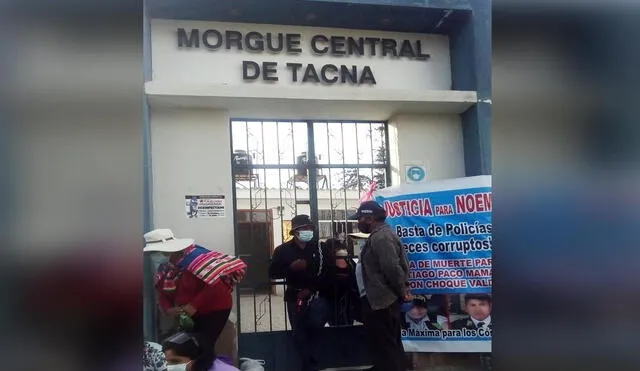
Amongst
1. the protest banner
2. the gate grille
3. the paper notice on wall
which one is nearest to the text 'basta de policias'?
the gate grille

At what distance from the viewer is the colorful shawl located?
416 cm

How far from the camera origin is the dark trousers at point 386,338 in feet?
14.9

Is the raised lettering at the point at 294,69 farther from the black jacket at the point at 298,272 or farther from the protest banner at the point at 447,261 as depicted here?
the black jacket at the point at 298,272

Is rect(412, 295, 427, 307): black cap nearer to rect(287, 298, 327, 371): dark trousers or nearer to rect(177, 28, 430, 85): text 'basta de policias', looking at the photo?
rect(287, 298, 327, 371): dark trousers

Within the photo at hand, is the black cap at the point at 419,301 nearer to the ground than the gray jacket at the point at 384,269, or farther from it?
nearer to the ground

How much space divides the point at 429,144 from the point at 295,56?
5.74 ft

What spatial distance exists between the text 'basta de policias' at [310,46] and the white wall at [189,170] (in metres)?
0.73

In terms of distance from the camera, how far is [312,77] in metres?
5.70

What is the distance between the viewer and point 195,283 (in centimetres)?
421

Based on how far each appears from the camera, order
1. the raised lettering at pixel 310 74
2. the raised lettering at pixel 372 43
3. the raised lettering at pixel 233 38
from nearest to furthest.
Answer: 1. the raised lettering at pixel 233 38
2. the raised lettering at pixel 310 74
3. the raised lettering at pixel 372 43

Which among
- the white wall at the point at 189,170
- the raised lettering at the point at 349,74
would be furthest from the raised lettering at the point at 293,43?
the white wall at the point at 189,170
